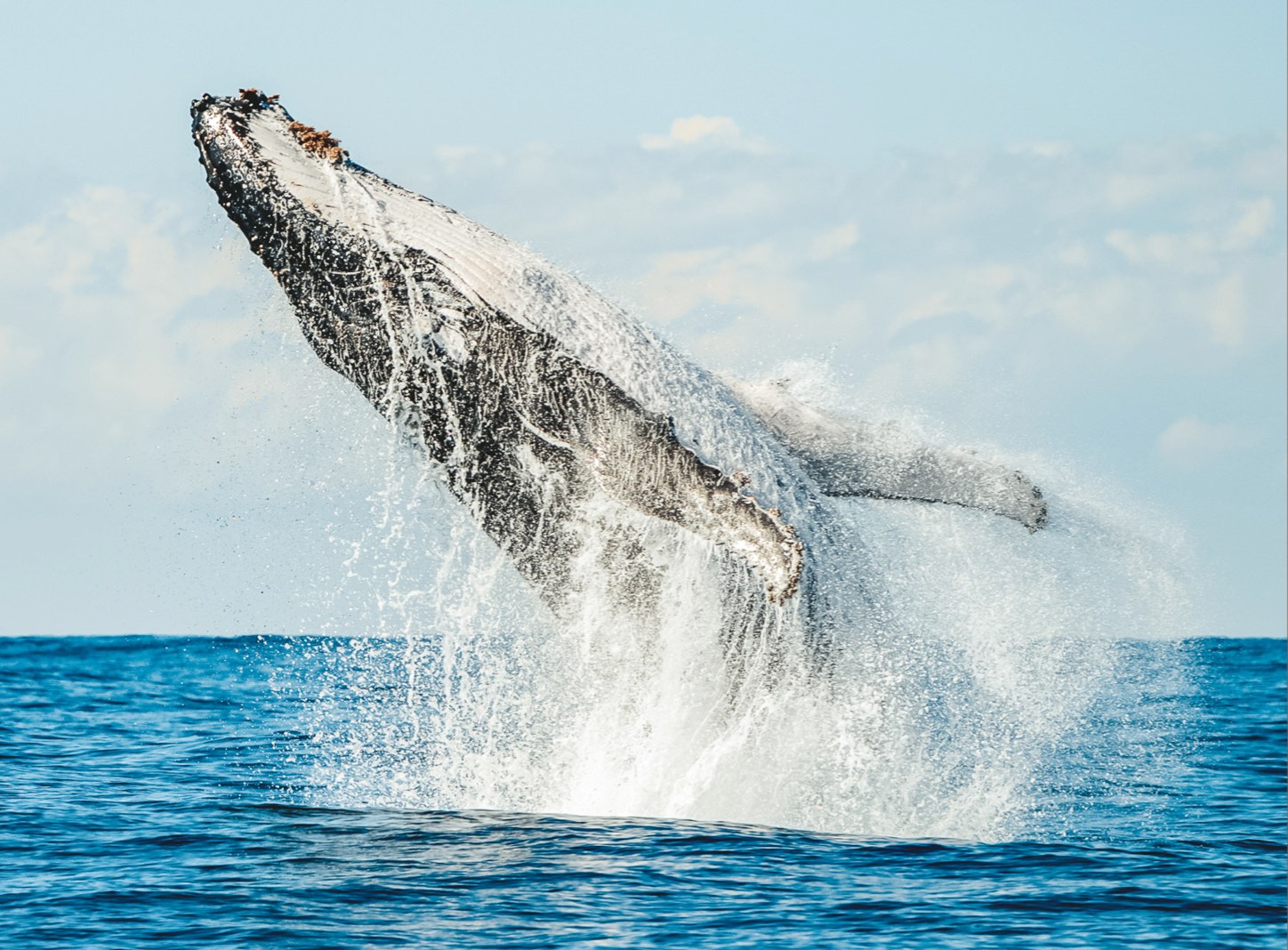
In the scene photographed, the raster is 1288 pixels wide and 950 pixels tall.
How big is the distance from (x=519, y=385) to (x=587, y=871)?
333 centimetres

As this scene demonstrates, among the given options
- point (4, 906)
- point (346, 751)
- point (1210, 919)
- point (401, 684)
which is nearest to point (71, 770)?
point (346, 751)

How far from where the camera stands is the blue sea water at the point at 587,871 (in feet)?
27.3

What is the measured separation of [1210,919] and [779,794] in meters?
3.67

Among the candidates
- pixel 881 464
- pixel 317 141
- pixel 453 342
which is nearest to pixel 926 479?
pixel 881 464

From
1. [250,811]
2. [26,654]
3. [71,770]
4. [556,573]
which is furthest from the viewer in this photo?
[26,654]

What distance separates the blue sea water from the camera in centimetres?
834

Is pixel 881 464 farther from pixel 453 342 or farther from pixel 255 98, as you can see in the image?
pixel 255 98

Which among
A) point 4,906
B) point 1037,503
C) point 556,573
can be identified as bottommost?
point 4,906

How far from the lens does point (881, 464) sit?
12.3m

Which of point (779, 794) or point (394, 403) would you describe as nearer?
point (394, 403)

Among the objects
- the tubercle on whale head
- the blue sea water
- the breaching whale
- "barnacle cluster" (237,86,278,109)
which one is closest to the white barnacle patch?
the breaching whale

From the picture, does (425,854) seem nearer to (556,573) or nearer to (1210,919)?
(556,573)

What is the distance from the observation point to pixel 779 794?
37.9ft

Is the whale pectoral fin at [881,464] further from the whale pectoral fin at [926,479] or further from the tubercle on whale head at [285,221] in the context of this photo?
the tubercle on whale head at [285,221]
